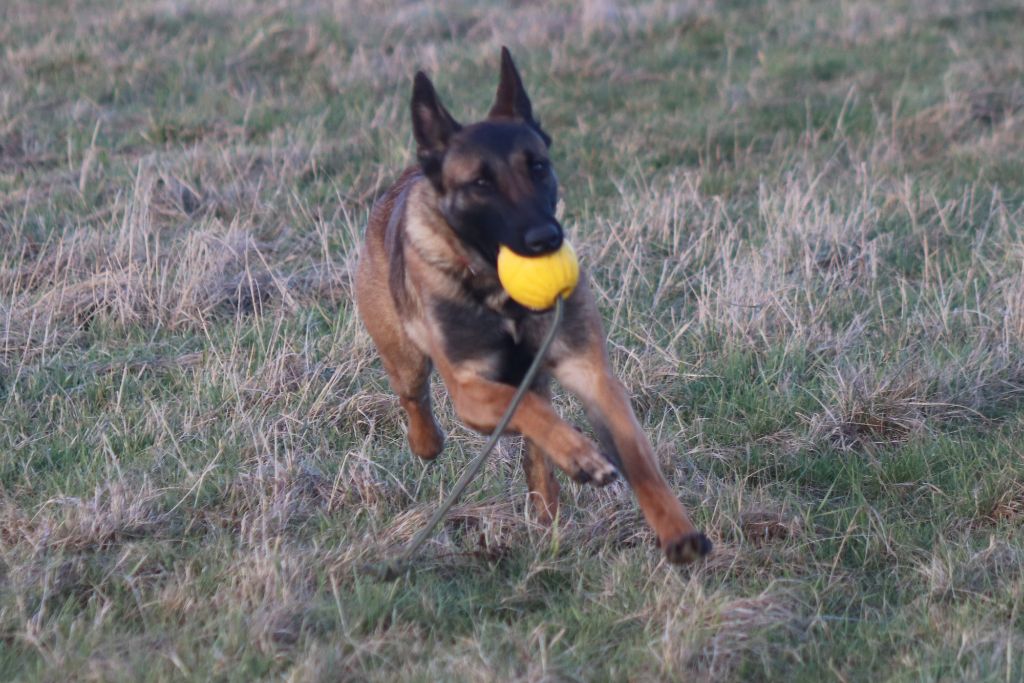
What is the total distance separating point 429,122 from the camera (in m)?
4.25

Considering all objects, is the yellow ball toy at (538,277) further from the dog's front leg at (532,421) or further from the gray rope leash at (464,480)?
the dog's front leg at (532,421)

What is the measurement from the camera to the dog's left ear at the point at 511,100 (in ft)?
14.4

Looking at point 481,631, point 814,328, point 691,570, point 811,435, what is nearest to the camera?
point 481,631

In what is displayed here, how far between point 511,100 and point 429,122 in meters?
0.33

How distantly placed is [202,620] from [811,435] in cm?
236

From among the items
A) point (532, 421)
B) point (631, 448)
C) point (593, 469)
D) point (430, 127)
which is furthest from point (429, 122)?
point (593, 469)

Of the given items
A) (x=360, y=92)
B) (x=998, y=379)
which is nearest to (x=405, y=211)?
(x=998, y=379)

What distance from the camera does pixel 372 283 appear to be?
498cm

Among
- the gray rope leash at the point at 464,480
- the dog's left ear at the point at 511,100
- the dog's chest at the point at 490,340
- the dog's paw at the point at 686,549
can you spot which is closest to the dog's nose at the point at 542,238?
the gray rope leash at the point at 464,480

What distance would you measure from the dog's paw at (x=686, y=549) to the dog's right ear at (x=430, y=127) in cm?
147

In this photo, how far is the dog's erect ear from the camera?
4.23m

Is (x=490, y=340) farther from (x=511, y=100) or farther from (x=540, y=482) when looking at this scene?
(x=511, y=100)

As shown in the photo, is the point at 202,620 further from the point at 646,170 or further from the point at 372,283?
the point at 646,170

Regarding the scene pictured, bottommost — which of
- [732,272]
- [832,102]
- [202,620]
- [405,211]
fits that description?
[832,102]
